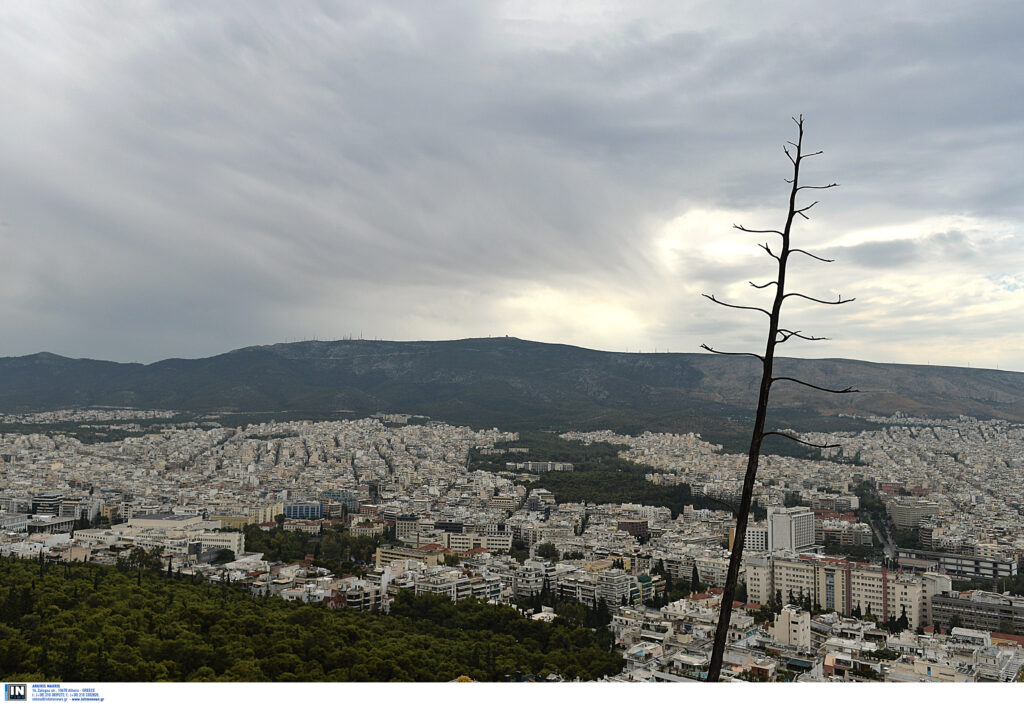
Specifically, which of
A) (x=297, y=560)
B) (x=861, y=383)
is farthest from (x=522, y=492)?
(x=861, y=383)

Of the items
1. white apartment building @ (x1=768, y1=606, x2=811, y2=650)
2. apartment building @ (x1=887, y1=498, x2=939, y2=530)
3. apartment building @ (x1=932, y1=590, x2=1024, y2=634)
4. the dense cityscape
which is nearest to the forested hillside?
the dense cityscape

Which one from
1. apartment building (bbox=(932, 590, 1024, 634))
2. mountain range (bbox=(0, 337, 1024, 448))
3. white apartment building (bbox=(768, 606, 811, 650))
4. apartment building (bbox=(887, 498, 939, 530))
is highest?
mountain range (bbox=(0, 337, 1024, 448))

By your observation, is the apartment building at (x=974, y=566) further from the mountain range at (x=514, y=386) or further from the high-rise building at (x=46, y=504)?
the high-rise building at (x=46, y=504)

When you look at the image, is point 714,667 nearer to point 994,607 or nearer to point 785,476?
point 994,607

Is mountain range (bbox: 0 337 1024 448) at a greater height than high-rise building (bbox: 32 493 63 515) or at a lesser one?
greater

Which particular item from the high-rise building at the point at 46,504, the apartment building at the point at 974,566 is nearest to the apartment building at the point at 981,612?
the apartment building at the point at 974,566

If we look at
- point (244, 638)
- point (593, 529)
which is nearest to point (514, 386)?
point (593, 529)

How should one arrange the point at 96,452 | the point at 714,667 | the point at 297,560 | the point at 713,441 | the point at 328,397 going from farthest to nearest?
the point at 328,397 < the point at 713,441 < the point at 96,452 < the point at 297,560 < the point at 714,667

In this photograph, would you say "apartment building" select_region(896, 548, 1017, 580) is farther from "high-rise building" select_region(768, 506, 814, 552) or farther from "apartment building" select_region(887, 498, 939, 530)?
"apartment building" select_region(887, 498, 939, 530)
